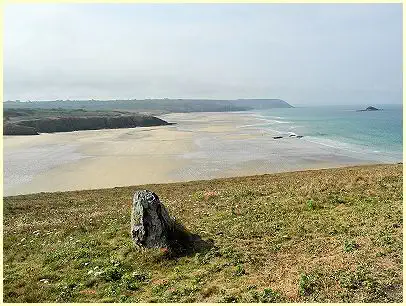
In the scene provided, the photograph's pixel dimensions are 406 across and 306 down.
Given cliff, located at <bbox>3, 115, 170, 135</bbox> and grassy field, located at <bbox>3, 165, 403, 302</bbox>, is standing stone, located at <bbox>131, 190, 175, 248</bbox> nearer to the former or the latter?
grassy field, located at <bbox>3, 165, 403, 302</bbox>

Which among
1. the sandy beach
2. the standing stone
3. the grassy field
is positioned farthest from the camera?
the sandy beach

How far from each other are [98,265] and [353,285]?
10353 mm

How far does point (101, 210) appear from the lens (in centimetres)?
2925

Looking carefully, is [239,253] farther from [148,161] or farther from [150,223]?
[148,161]

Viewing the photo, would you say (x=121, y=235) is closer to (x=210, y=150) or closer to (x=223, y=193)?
(x=223, y=193)

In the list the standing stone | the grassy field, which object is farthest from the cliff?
the standing stone

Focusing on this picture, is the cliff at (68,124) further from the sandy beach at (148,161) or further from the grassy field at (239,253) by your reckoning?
the grassy field at (239,253)

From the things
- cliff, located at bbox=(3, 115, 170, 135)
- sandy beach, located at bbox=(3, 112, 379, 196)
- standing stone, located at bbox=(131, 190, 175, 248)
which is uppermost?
cliff, located at bbox=(3, 115, 170, 135)

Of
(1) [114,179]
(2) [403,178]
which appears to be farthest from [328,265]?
(1) [114,179]

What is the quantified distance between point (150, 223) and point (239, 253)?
174 inches

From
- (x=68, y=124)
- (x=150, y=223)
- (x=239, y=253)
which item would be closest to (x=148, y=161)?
(x=150, y=223)

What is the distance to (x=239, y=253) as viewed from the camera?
668 inches

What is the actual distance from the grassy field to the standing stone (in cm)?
59

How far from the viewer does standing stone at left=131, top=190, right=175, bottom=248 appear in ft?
59.2
